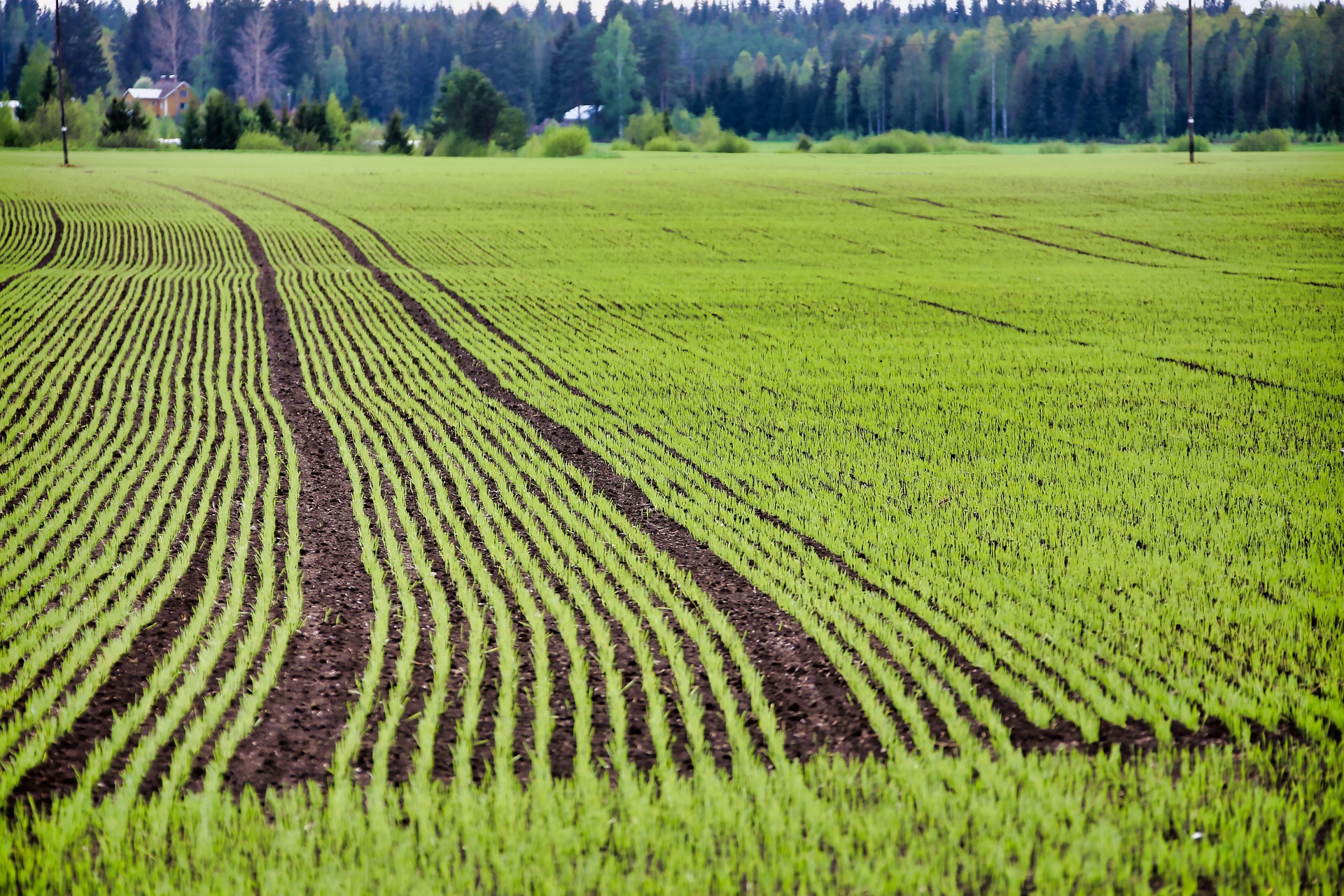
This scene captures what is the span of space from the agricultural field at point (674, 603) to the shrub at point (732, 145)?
66537 millimetres

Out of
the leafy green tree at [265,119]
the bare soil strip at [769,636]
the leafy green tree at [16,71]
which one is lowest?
the bare soil strip at [769,636]

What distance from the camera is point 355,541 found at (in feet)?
28.2

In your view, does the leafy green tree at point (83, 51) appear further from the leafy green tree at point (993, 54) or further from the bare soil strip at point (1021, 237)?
the bare soil strip at point (1021, 237)

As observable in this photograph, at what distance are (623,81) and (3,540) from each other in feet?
349

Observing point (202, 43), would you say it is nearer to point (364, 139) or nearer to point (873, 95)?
point (364, 139)

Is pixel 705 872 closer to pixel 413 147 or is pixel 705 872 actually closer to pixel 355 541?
pixel 355 541

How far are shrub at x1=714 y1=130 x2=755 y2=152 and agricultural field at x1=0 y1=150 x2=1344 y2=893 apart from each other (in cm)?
6654

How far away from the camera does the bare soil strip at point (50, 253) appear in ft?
79.8

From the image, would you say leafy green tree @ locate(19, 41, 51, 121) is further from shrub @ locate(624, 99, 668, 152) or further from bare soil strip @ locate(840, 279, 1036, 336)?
bare soil strip @ locate(840, 279, 1036, 336)

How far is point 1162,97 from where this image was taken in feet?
293

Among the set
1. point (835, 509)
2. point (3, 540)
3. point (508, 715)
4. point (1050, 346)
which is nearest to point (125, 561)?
point (3, 540)

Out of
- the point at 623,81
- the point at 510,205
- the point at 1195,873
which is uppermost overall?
the point at 623,81

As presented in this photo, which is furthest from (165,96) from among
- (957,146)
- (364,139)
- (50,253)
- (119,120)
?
(50,253)

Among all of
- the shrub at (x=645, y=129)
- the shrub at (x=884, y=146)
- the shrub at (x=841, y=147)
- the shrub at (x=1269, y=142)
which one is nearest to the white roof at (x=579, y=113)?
the shrub at (x=645, y=129)
